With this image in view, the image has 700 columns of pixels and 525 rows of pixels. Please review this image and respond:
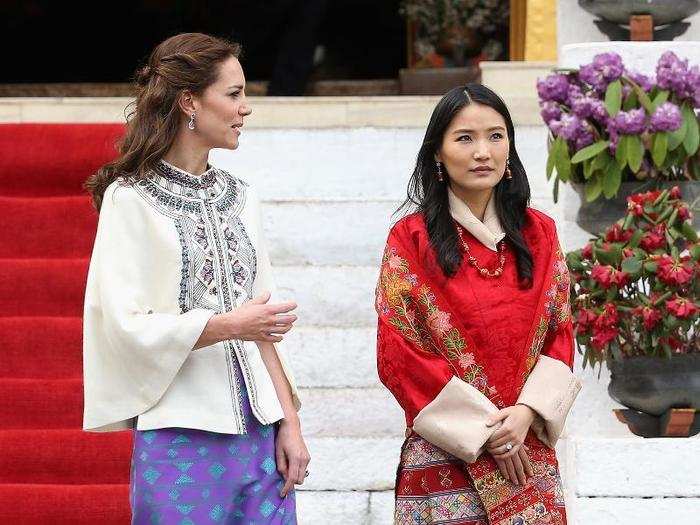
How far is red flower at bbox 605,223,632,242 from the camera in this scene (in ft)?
13.0

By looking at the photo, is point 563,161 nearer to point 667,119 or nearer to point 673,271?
point 667,119

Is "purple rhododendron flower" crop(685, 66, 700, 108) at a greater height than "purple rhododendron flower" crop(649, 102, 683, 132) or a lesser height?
greater

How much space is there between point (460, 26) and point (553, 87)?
167 inches

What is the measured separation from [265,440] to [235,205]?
43 cm

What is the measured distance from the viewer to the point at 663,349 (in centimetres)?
397

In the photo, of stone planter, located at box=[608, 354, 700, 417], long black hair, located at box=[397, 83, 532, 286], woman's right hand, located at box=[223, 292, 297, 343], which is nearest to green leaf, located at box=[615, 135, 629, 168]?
stone planter, located at box=[608, 354, 700, 417]

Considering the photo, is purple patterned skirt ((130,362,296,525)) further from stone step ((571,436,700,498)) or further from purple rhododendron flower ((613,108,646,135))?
purple rhododendron flower ((613,108,646,135))

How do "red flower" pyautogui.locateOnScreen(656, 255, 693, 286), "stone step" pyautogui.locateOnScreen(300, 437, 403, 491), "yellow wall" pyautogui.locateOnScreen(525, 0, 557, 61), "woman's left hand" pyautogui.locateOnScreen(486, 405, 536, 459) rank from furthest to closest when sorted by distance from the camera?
"yellow wall" pyautogui.locateOnScreen(525, 0, 557, 61), "stone step" pyautogui.locateOnScreen(300, 437, 403, 491), "red flower" pyautogui.locateOnScreen(656, 255, 693, 286), "woman's left hand" pyautogui.locateOnScreen(486, 405, 536, 459)

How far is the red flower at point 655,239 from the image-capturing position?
3912mm

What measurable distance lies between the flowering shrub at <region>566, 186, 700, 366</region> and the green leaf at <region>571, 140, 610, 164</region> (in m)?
0.48

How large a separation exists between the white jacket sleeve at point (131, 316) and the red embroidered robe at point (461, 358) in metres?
0.37

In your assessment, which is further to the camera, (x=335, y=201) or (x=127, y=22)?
(x=127, y=22)

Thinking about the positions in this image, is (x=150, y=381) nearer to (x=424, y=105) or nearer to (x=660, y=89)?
(x=660, y=89)

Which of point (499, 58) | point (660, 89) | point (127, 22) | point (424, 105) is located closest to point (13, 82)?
point (127, 22)
